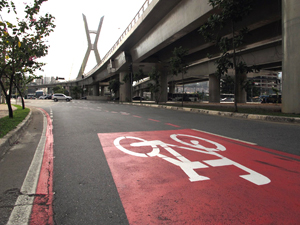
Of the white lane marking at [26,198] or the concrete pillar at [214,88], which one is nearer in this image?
the white lane marking at [26,198]

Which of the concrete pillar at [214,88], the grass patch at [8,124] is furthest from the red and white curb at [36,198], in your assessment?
the concrete pillar at [214,88]

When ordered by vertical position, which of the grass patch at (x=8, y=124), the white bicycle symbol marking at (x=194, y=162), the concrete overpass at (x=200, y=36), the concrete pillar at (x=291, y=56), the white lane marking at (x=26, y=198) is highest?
the concrete overpass at (x=200, y=36)

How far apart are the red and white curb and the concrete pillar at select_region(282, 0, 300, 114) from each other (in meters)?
11.7

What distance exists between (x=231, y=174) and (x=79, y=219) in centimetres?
231

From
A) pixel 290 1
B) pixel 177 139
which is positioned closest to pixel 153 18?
pixel 290 1

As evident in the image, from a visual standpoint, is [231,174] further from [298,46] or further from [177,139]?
[298,46]

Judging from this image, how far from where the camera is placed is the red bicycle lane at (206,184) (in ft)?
7.78

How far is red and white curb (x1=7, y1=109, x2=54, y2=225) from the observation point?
2.38 m

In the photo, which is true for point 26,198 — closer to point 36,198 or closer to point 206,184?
point 36,198

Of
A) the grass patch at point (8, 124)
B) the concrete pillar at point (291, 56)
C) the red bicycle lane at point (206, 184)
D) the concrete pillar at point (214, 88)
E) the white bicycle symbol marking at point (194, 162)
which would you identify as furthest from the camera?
the concrete pillar at point (214, 88)

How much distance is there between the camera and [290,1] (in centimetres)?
1137

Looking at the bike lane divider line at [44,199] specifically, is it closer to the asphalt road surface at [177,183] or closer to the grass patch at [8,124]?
the asphalt road surface at [177,183]

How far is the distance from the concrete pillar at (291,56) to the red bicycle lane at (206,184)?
793cm

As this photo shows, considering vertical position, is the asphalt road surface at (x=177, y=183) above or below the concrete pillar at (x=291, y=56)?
below
